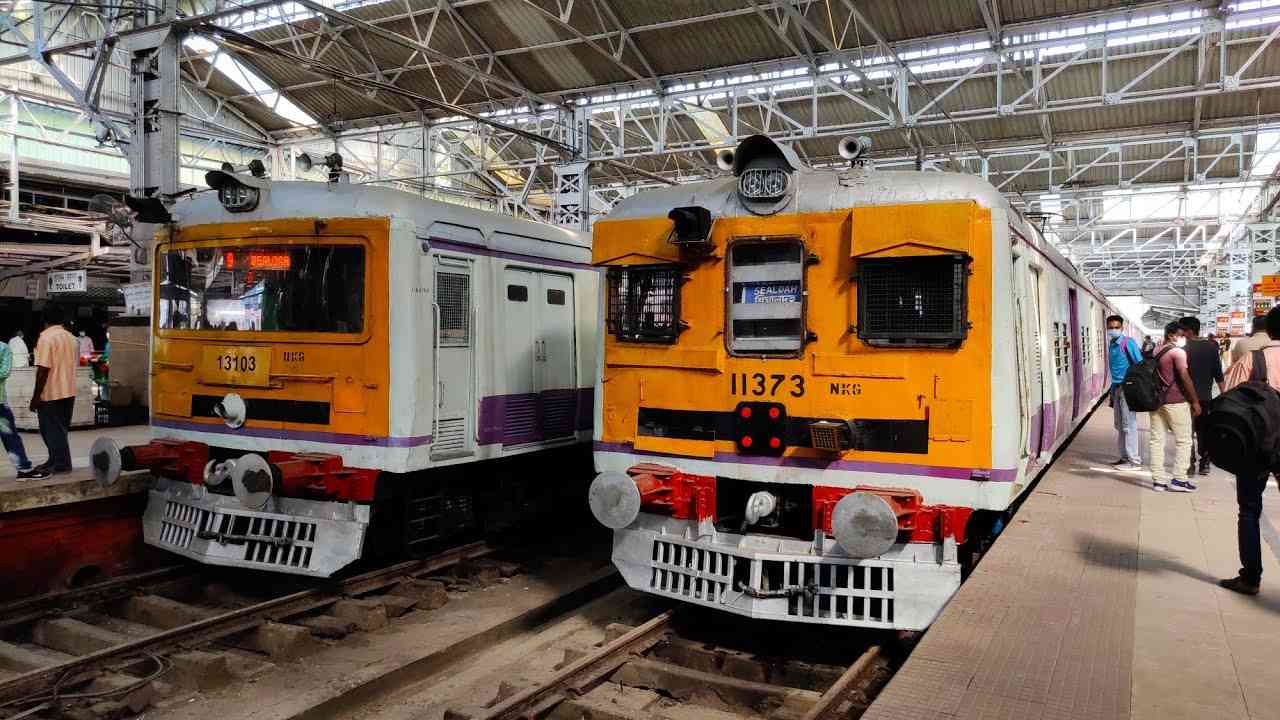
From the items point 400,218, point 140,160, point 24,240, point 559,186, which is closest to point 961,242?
point 400,218

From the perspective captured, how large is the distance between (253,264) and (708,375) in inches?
153

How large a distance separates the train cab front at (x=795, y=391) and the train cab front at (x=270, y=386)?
1961mm

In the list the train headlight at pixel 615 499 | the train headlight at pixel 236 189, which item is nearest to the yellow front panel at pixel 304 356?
the train headlight at pixel 236 189

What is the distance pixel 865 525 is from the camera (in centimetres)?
529

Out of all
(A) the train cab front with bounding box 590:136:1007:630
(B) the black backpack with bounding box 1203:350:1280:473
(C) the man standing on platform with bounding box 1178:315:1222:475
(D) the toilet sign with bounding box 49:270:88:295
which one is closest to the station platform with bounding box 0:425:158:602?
(A) the train cab front with bounding box 590:136:1007:630

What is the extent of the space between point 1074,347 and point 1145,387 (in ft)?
6.70

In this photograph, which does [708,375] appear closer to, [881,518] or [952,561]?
[881,518]

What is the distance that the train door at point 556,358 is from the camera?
903 cm

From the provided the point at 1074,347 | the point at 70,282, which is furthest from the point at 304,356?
the point at 70,282

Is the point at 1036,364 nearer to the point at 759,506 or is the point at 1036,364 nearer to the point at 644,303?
the point at 759,506

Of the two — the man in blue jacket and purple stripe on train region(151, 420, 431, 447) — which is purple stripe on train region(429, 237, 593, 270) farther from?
the man in blue jacket

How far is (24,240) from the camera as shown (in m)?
20.7

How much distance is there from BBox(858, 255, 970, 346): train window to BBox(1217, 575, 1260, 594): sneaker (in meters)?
2.30

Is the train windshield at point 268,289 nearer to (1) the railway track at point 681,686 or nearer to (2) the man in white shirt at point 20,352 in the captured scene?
(1) the railway track at point 681,686
